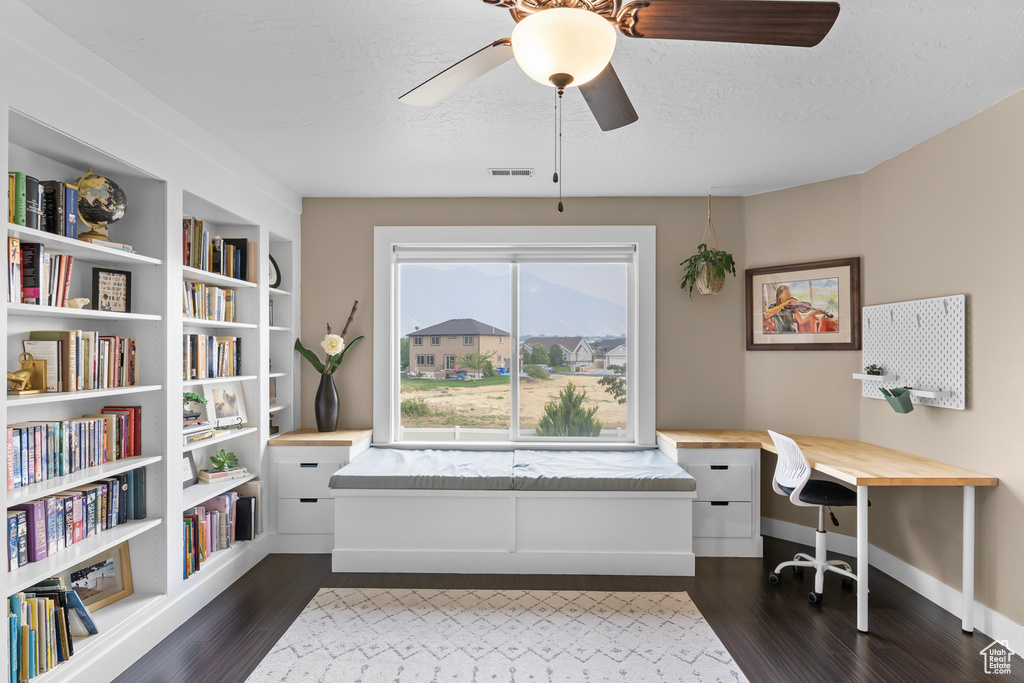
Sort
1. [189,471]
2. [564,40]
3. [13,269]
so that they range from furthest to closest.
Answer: [189,471]
[13,269]
[564,40]

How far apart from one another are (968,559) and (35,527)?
400 cm

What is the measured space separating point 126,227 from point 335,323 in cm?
176

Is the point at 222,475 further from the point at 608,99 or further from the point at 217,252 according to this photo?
the point at 608,99

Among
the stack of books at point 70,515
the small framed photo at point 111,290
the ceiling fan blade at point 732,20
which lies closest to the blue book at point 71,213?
the small framed photo at point 111,290

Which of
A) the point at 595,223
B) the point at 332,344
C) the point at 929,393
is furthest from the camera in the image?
the point at 595,223

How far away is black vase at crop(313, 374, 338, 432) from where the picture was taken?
412 cm

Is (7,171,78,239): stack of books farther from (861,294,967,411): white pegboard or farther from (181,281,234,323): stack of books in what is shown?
(861,294,967,411): white pegboard

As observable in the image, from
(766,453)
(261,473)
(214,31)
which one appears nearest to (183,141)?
(214,31)

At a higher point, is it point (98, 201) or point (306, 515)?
point (98, 201)

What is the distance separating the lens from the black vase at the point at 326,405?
162 inches

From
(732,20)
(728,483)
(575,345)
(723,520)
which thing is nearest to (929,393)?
(728,483)

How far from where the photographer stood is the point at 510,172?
374 centimetres

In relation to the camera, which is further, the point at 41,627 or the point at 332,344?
the point at 332,344

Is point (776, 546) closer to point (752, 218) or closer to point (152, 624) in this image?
point (752, 218)
